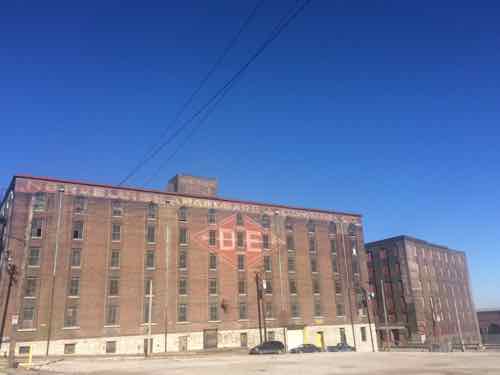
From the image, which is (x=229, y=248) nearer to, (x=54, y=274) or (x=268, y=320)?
(x=268, y=320)

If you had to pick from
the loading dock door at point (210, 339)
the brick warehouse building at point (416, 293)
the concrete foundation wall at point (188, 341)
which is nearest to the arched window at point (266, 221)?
the concrete foundation wall at point (188, 341)

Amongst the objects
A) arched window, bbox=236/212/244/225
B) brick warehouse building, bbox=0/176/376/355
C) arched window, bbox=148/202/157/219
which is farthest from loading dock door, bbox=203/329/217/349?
arched window, bbox=148/202/157/219

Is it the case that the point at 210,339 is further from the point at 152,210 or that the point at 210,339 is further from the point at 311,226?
the point at 311,226

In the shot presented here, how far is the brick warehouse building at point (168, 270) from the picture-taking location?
4269cm

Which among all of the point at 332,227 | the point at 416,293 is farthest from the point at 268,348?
the point at 416,293

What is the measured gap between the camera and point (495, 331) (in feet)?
300

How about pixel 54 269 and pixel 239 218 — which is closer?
Result: pixel 54 269

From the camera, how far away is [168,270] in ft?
161

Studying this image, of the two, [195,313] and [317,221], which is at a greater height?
[317,221]

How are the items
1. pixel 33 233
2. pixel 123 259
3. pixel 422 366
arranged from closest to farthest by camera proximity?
pixel 422 366 → pixel 33 233 → pixel 123 259

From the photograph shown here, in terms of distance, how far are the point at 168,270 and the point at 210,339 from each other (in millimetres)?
9291

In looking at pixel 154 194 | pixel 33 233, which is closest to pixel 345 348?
pixel 154 194

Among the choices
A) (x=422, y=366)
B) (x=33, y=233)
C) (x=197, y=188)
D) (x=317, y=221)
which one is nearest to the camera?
(x=422, y=366)

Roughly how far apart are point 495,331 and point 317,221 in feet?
190
